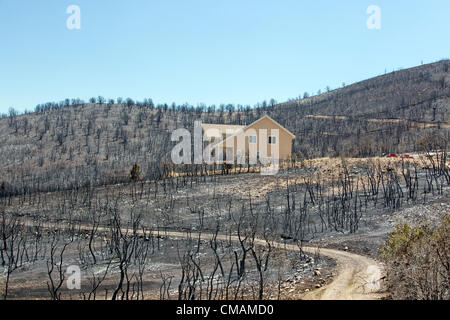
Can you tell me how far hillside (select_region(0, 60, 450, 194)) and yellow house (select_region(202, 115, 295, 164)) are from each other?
27.2 feet

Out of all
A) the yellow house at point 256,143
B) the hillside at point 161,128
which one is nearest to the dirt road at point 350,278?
the yellow house at point 256,143

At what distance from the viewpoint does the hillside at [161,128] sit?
5956 centimetres

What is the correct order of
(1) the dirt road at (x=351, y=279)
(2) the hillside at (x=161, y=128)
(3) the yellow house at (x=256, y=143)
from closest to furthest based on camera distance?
(1) the dirt road at (x=351, y=279) → (3) the yellow house at (x=256, y=143) → (2) the hillside at (x=161, y=128)

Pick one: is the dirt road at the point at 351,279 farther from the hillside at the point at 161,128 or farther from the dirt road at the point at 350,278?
the hillside at the point at 161,128

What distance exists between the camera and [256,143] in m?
47.4

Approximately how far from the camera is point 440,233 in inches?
471

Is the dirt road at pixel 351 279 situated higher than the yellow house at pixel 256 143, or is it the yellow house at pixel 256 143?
the yellow house at pixel 256 143

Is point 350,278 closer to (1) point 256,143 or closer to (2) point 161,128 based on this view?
(1) point 256,143

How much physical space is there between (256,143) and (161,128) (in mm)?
42541

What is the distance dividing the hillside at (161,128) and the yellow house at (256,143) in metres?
8.28

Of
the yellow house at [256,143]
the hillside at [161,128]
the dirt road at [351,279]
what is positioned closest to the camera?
the dirt road at [351,279]

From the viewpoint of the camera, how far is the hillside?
195ft

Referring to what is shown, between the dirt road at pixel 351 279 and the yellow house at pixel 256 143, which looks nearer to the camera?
the dirt road at pixel 351 279
